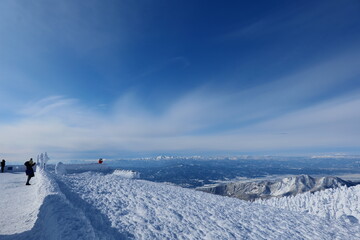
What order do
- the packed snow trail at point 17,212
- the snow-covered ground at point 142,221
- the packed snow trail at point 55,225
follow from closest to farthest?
the packed snow trail at point 55,225, the snow-covered ground at point 142,221, the packed snow trail at point 17,212

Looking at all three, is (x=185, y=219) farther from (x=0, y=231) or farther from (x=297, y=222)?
(x=0, y=231)

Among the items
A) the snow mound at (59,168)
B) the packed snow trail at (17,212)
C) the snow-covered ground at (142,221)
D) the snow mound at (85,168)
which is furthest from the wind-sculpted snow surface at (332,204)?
the snow mound at (85,168)

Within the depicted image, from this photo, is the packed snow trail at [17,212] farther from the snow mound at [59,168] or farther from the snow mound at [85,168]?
the snow mound at [85,168]

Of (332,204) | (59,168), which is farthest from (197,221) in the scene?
(59,168)

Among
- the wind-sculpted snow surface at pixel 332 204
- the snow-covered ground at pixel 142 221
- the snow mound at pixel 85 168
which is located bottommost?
the wind-sculpted snow surface at pixel 332 204

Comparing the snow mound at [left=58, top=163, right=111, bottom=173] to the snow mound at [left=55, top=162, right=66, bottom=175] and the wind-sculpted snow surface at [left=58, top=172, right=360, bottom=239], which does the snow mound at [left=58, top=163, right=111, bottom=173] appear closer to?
the snow mound at [left=55, top=162, right=66, bottom=175]

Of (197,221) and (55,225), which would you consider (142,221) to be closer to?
(197,221)
